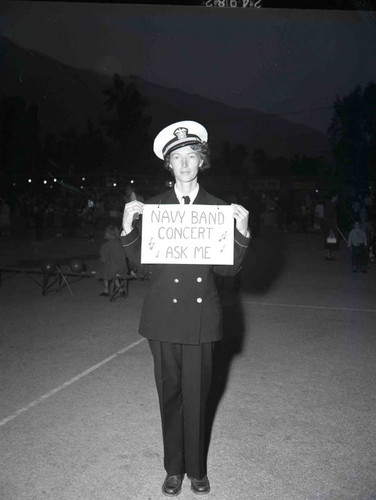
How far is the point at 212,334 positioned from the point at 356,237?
13072mm

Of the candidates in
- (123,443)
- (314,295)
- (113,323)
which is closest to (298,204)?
(314,295)

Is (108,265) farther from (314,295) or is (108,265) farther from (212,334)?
(212,334)

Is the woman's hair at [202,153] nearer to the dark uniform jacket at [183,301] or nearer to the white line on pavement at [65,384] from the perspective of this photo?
the dark uniform jacket at [183,301]


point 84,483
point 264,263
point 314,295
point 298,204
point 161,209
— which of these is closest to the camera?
point 161,209

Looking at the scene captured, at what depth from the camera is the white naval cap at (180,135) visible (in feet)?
11.7

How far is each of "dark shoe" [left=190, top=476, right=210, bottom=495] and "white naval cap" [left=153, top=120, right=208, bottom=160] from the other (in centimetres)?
215

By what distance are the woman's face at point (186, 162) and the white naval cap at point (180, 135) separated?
0.13 ft

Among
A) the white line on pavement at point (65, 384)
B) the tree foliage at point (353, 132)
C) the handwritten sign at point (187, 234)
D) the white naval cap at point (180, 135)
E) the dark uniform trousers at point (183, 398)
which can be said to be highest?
the tree foliage at point (353, 132)

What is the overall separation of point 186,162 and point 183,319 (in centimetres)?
99

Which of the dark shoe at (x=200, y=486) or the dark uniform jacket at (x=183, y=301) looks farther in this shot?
the dark shoe at (x=200, y=486)

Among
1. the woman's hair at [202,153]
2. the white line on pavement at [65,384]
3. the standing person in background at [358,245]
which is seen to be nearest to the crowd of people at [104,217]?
the standing person in background at [358,245]

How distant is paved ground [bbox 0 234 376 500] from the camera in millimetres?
3869

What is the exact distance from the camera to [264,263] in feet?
57.9

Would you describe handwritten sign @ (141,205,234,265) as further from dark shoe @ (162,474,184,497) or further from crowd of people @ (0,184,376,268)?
crowd of people @ (0,184,376,268)
